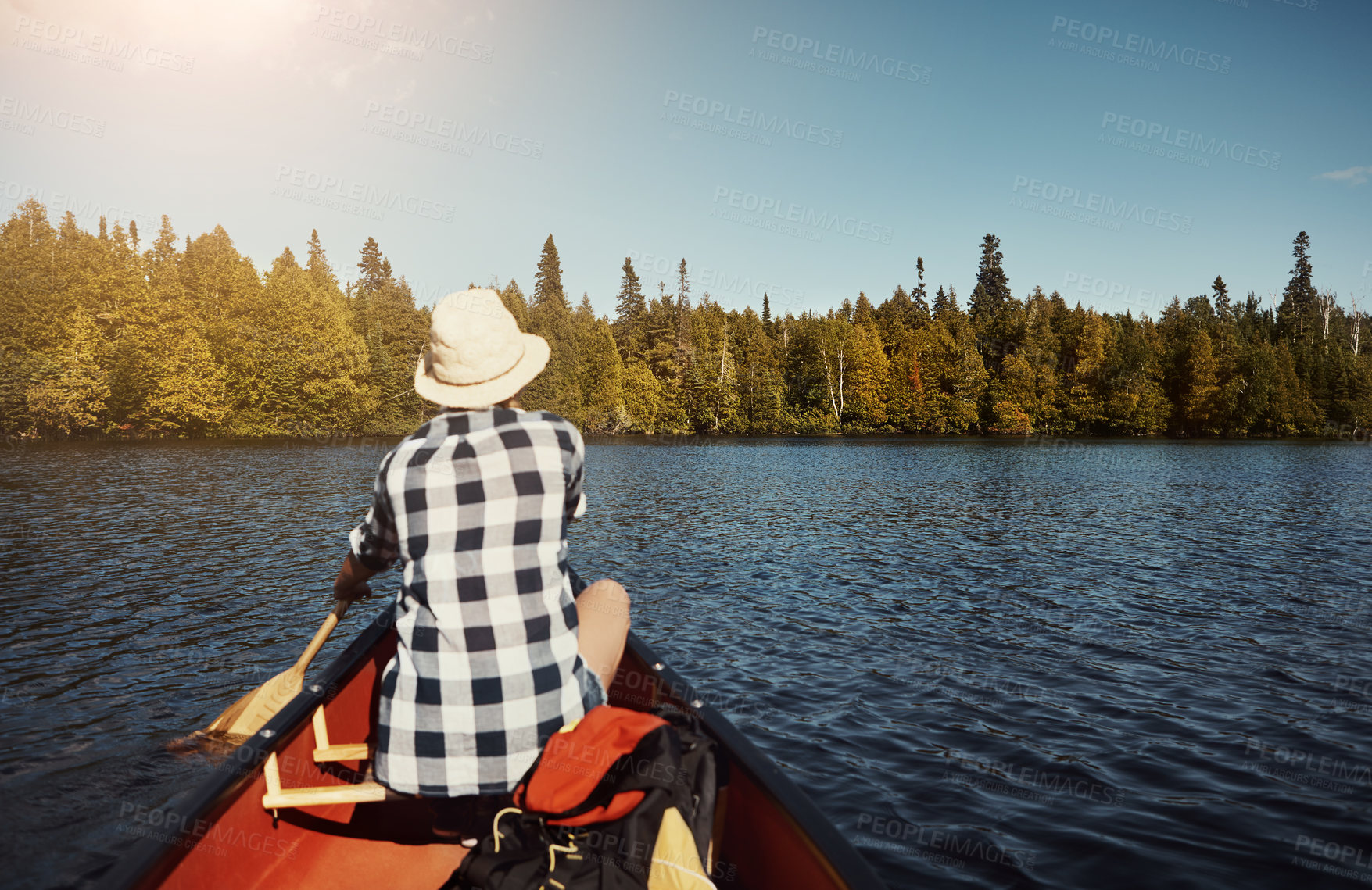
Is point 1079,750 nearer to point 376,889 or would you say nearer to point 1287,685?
point 1287,685

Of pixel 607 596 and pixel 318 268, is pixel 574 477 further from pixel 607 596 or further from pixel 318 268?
pixel 318 268

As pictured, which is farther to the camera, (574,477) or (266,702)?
(266,702)

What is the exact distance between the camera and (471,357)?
120 inches

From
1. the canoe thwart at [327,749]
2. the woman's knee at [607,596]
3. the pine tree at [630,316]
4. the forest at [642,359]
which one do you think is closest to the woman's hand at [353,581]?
the canoe thwart at [327,749]

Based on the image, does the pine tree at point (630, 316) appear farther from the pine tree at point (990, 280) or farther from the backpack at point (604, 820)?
the backpack at point (604, 820)

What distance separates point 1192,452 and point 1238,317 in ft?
251

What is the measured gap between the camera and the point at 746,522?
2381 centimetres

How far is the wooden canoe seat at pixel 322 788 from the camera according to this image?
3.22 m

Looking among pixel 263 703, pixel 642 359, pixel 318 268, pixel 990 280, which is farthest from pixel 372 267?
pixel 263 703

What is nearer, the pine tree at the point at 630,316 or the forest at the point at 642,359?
the forest at the point at 642,359

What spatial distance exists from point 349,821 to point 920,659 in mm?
8340

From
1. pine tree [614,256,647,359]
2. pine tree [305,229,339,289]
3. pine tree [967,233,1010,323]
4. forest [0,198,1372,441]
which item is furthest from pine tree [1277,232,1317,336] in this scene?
pine tree [305,229,339,289]

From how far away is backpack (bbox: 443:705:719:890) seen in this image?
99.4 inches

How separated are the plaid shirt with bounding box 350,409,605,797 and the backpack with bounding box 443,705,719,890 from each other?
183 millimetres
